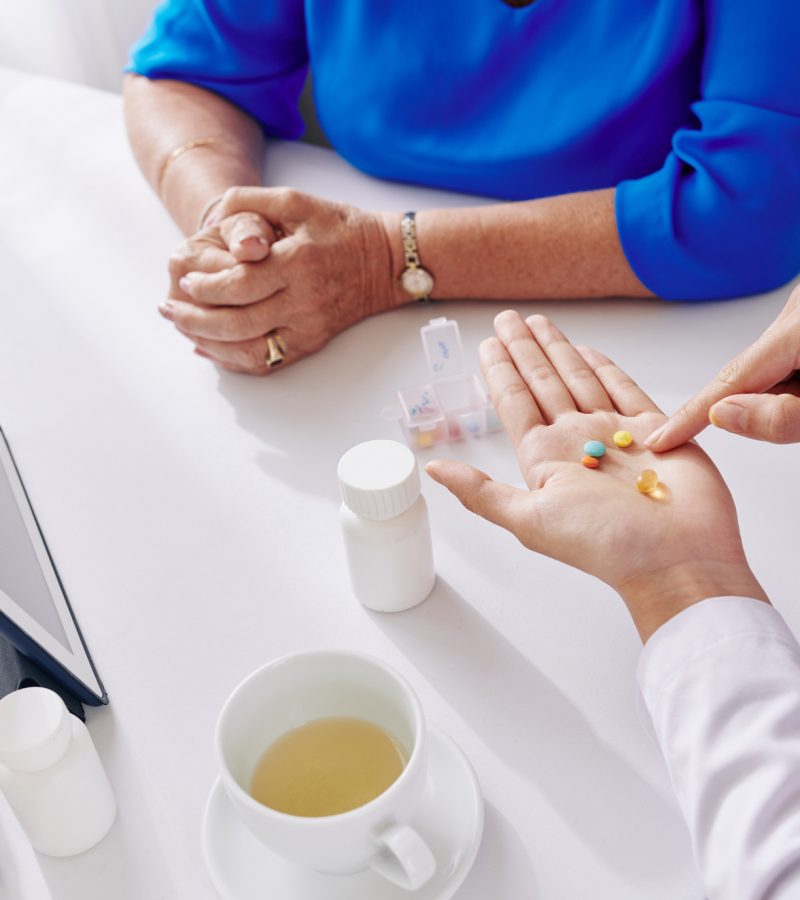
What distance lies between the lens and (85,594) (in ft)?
2.73

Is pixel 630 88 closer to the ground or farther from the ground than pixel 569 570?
farther from the ground

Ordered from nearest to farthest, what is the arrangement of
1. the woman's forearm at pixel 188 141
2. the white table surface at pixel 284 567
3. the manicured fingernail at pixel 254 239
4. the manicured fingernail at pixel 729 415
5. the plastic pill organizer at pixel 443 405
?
1. the white table surface at pixel 284 567
2. the manicured fingernail at pixel 729 415
3. the plastic pill organizer at pixel 443 405
4. the manicured fingernail at pixel 254 239
5. the woman's forearm at pixel 188 141

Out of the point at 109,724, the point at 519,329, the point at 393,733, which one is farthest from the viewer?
the point at 519,329

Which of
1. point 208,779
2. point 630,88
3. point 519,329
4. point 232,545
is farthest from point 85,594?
point 630,88

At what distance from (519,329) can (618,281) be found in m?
0.21

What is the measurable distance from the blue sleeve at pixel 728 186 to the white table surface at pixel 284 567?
52 mm

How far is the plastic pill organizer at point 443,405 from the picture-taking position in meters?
0.95

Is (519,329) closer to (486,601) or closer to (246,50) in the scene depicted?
(486,601)

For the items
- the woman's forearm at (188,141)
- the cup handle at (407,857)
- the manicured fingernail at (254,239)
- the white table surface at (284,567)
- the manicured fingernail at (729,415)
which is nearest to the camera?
the cup handle at (407,857)

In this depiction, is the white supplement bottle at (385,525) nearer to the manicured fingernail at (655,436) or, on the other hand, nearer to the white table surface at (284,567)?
the white table surface at (284,567)

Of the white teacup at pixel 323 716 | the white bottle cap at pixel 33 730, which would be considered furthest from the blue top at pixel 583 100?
the white bottle cap at pixel 33 730

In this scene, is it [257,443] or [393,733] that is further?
[257,443]

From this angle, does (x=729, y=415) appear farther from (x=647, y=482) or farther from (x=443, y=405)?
(x=443, y=405)

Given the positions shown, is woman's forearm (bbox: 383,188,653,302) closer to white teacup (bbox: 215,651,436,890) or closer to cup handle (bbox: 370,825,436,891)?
white teacup (bbox: 215,651,436,890)
